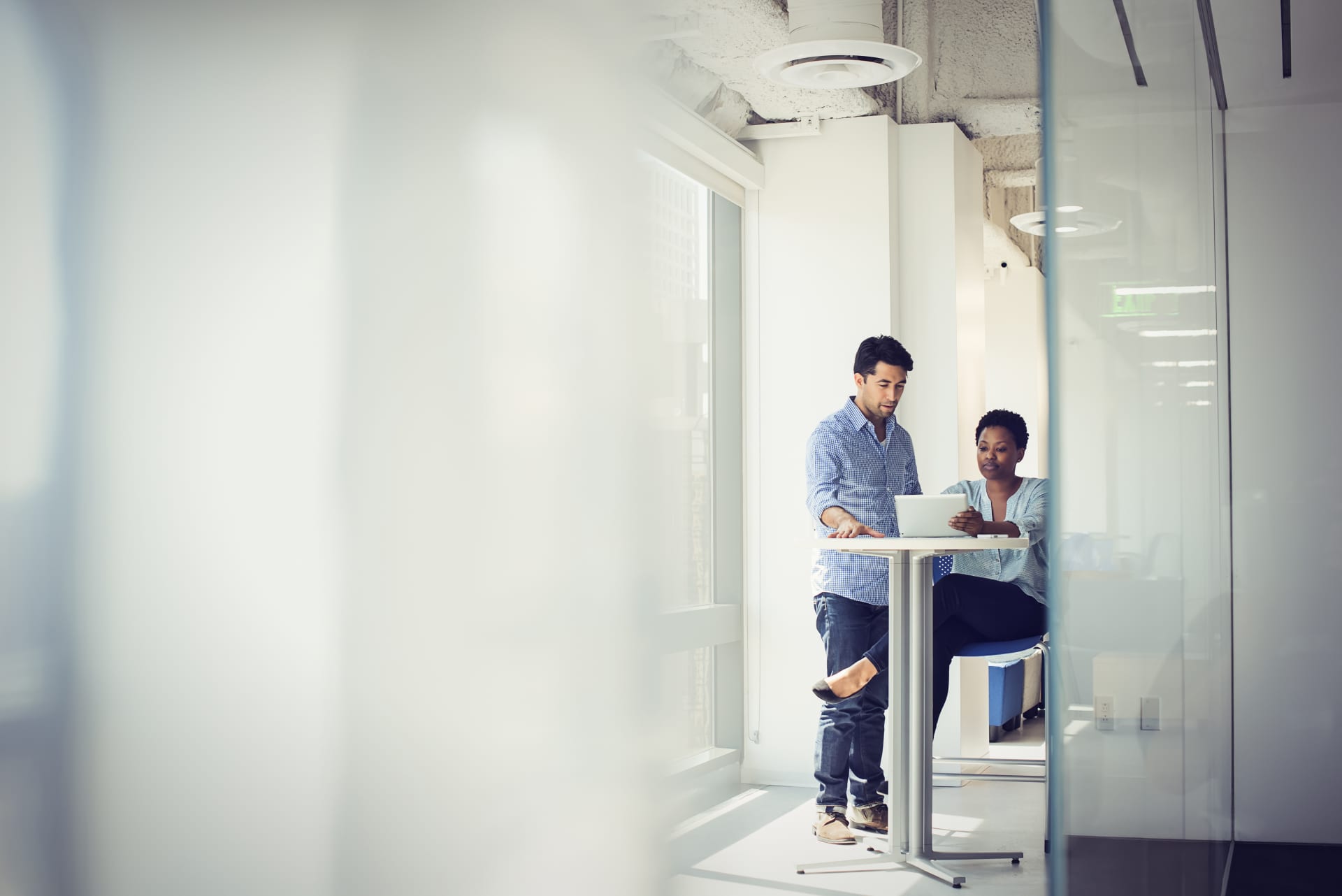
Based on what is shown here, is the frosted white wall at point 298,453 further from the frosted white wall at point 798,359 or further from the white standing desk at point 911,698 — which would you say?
the frosted white wall at point 798,359

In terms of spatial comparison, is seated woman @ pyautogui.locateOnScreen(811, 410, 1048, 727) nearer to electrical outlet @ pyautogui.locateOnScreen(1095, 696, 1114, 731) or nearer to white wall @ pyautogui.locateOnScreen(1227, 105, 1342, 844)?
white wall @ pyautogui.locateOnScreen(1227, 105, 1342, 844)

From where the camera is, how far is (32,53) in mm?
967

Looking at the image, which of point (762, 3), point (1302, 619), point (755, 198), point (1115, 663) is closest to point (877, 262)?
point (755, 198)

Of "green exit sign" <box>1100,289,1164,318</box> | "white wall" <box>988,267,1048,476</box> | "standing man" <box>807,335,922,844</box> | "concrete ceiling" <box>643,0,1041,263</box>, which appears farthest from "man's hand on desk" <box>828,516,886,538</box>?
"white wall" <box>988,267,1048,476</box>

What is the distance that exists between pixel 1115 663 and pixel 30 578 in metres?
1.58

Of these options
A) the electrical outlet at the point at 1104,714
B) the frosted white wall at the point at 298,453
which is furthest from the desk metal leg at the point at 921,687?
the frosted white wall at the point at 298,453

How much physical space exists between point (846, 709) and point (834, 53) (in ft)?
6.86

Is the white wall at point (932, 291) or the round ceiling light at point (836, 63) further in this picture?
the white wall at point (932, 291)

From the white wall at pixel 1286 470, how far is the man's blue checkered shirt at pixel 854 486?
113 centimetres

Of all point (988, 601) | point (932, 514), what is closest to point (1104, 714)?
point (932, 514)

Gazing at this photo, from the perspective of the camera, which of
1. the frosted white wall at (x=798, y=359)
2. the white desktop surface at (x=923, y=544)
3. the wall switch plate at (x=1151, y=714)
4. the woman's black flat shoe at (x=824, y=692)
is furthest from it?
the frosted white wall at (x=798, y=359)

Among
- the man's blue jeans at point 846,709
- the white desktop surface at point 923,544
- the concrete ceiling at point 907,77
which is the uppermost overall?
the concrete ceiling at point 907,77

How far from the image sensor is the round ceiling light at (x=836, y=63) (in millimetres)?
3689

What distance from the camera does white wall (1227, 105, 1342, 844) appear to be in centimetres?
386
